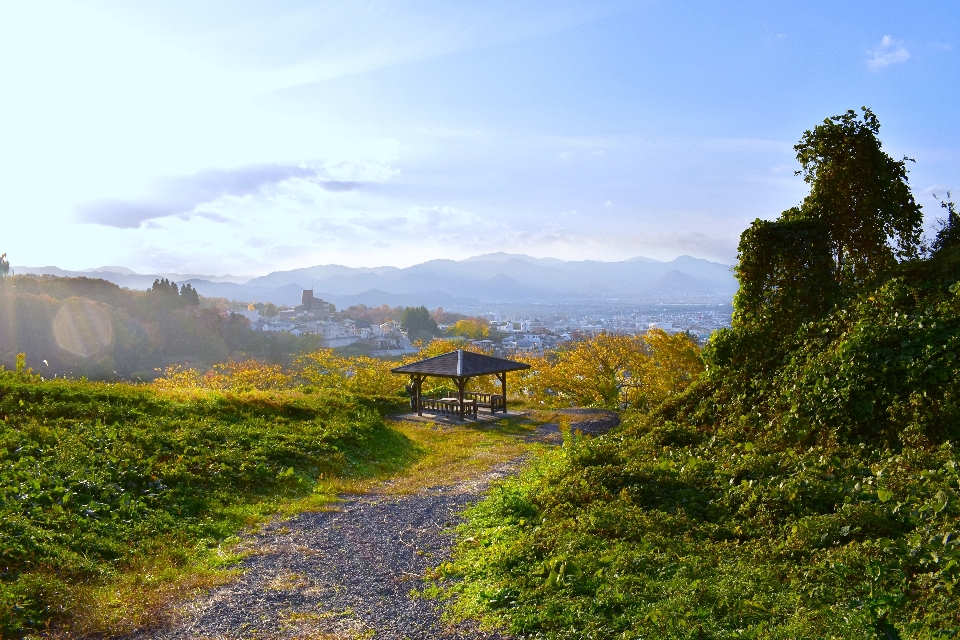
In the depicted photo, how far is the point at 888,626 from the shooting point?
3.40 m

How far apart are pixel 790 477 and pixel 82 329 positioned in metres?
55.8

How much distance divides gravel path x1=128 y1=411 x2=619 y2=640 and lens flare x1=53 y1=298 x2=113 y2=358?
49.2m

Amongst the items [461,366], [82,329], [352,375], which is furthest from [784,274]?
[82,329]

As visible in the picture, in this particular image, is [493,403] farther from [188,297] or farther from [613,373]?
[188,297]

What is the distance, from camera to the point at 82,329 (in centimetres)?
5038

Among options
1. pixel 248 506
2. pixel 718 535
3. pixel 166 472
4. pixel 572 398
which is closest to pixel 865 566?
pixel 718 535

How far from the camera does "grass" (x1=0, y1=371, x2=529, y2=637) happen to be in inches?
225

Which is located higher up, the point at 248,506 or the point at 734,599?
the point at 734,599

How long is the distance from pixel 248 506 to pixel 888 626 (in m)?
7.85

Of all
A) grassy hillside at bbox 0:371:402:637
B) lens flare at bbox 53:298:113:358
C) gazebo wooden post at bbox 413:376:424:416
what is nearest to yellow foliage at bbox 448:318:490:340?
gazebo wooden post at bbox 413:376:424:416

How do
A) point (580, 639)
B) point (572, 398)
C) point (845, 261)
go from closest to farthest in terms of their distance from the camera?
point (580, 639) → point (845, 261) → point (572, 398)

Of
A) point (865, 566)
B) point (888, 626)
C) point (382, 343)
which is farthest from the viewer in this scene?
point (382, 343)

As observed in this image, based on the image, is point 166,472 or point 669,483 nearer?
point 669,483

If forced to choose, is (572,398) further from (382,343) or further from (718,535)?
(382,343)
